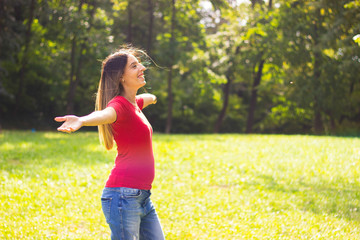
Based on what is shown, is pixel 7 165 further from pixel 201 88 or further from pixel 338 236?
pixel 201 88

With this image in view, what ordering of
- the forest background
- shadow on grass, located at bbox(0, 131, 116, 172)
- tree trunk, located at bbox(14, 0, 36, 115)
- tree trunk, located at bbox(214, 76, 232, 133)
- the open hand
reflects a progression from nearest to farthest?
the open hand
shadow on grass, located at bbox(0, 131, 116, 172)
the forest background
tree trunk, located at bbox(14, 0, 36, 115)
tree trunk, located at bbox(214, 76, 232, 133)

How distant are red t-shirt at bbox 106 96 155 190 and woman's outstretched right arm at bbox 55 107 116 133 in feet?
0.39

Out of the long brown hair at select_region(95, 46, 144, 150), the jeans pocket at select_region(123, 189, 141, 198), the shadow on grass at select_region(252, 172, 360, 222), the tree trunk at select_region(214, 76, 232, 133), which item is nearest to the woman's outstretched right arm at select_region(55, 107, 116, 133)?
the long brown hair at select_region(95, 46, 144, 150)

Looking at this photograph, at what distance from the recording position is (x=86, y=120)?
2.61 metres

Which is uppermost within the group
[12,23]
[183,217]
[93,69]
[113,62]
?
[12,23]

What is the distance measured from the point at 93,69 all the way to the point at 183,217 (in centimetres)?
1754

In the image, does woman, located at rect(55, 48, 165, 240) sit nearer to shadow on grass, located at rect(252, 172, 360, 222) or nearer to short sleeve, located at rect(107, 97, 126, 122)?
short sleeve, located at rect(107, 97, 126, 122)

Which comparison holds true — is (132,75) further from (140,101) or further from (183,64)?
(183,64)

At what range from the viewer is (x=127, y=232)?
A: 117 inches

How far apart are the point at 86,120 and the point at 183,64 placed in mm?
19922

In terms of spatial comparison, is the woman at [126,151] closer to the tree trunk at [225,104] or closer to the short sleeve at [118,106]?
the short sleeve at [118,106]

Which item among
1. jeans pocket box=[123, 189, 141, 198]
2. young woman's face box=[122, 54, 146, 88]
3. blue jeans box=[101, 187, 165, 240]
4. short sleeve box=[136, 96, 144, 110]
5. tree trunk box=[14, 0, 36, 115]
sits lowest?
blue jeans box=[101, 187, 165, 240]

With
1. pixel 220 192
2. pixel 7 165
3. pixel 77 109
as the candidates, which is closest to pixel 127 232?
pixel 220 192

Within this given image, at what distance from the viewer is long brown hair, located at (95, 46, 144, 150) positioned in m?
3.20
